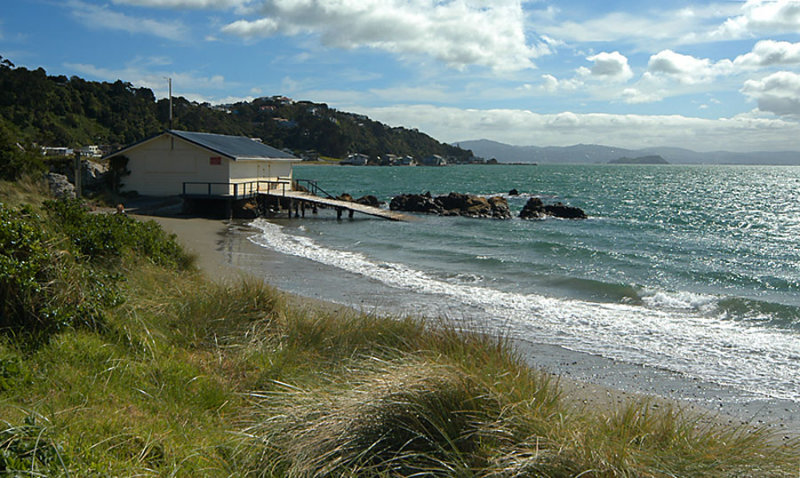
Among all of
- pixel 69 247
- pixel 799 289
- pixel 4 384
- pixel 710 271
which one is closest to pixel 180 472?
pixel 4 384

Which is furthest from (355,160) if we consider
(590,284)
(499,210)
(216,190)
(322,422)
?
(322,422)

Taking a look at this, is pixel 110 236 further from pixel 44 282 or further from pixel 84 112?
pixel 84 112

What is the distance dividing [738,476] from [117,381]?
4.41 metres

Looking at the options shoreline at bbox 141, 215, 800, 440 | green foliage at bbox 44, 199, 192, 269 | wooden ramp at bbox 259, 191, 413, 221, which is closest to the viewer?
shoreline at bbox 141, 215, 800, 440

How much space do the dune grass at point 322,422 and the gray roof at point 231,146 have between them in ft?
86.5

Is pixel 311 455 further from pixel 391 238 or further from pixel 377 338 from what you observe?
pixel 391 238

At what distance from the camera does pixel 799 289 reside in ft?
54.3

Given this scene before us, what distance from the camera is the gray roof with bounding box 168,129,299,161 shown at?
3135cm

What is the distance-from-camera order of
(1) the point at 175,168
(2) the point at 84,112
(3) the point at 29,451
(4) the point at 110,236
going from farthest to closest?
(2) the point at 84,112 → (1) the point at 175,168 → (4) the point at 110,236 → (3) the point at 29,451

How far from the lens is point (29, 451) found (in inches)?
131

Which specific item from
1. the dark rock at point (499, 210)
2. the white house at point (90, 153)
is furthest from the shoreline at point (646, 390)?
the white house at point (90, 153)

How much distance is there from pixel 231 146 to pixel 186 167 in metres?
3.63

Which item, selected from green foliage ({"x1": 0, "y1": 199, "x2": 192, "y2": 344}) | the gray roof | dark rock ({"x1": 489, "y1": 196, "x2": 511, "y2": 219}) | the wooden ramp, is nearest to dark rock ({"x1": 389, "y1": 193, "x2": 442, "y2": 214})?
dark rock ({"x1": 489, "y1": 196, "x2": 511, "y2": 219})

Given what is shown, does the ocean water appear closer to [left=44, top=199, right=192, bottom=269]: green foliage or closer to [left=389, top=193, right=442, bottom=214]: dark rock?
[left=44, top=199, right=192, bottom=269]: green foliage
